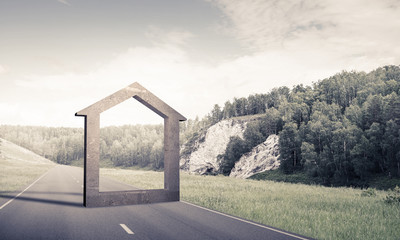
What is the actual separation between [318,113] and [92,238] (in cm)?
9377

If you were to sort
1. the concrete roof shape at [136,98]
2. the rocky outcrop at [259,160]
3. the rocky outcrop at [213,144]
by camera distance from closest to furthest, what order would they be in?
the concrete roof shape at [136,98], the rocky outcrop at [259,160], the rocky outcrop at [213,144]

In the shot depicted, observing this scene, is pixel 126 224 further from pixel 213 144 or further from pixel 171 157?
pixel 213 144

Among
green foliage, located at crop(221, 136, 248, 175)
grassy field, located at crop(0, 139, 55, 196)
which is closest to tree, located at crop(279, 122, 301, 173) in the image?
green foliage, located at crop(221, 136, 248, 175)

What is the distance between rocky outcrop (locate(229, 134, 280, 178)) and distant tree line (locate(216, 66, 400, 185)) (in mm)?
4773

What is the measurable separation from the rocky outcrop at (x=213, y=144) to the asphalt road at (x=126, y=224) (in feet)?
317

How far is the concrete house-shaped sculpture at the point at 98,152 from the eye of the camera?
14352 mm

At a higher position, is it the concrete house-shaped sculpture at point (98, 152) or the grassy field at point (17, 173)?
the concrete house-shaped sculpture at point (98, 152)

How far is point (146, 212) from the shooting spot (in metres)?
12.8

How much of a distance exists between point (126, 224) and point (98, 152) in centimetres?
512

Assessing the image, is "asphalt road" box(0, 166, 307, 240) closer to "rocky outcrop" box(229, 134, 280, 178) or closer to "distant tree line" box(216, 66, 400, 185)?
"distant tree line" box(216, 66, 400, 185)

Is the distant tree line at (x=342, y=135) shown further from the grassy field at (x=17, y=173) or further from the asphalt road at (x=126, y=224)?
the asphalt road at (x=126, y=224)

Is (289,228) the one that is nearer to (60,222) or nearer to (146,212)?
(146,212)

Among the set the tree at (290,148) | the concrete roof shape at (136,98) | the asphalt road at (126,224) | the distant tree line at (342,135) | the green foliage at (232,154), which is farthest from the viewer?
the green foliage at (232,154)

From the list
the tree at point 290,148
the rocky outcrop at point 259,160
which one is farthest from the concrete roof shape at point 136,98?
the rocky outcrop at point 259,160
